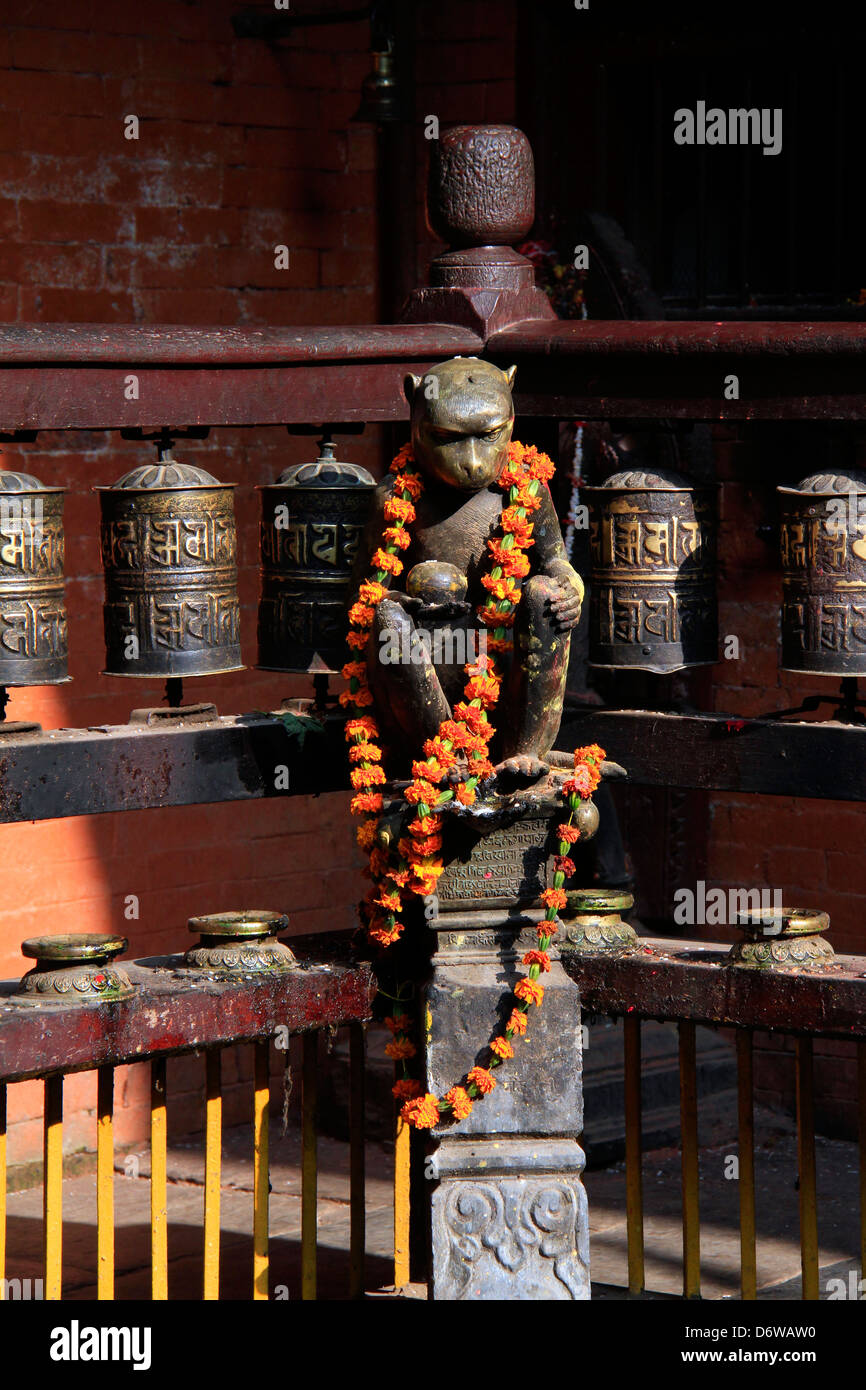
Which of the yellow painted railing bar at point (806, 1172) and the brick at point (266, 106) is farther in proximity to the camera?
the brick at point (266, 106)

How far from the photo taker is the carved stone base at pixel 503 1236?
4398 mm

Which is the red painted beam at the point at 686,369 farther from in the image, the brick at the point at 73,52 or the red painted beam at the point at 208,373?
the brick at the point at 73,52

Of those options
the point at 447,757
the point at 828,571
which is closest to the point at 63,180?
the point at 447,757

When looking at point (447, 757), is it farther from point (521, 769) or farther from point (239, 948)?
point (239, 948)

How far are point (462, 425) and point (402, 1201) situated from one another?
1.67 meters

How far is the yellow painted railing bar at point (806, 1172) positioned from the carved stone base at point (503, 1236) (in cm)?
46

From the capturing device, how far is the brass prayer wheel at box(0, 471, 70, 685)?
4281mm

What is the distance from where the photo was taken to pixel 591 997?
15.2 ft

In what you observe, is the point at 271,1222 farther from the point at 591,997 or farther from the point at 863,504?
the point at 863,504

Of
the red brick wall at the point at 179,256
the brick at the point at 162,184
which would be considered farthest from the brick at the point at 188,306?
the brick at the point at 162,184

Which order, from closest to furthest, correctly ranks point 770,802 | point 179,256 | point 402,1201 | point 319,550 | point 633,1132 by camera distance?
point 319,550
point 633,1132
point 402,1201
point 179,256
point 770,802

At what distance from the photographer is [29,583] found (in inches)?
169

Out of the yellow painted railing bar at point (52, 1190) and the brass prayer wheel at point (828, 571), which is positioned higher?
the brass prayer wheel at point (828, 571)

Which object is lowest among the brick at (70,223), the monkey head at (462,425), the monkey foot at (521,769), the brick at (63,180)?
the monkey foot at (521,769)
